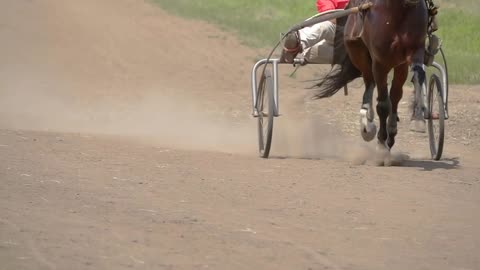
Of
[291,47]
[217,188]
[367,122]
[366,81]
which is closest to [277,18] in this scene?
[291,47]

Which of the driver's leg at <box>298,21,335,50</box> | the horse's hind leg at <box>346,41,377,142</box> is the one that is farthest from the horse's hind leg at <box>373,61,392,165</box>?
the driver's leg at <box>298,21,335,50</box>

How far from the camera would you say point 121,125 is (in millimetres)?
13672

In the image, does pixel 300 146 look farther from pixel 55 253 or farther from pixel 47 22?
pixel 47 22

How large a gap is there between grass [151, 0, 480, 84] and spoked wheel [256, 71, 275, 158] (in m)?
8.94

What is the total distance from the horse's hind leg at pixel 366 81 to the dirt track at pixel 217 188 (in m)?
0.33

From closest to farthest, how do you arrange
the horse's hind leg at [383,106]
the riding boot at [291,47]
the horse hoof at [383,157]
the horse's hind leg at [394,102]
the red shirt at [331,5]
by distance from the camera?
1. the horse's hind leg at [383,106]
2. the horse hoof at [383,157]
3. the horse's hind leg at [394,102]
4. the riding boot at [291,47]
5. the red shirt at [331,5]

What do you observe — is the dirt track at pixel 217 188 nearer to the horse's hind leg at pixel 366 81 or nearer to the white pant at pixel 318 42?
the horse's hind leg at pixel 366 81

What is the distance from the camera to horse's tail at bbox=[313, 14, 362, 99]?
10.6 meters

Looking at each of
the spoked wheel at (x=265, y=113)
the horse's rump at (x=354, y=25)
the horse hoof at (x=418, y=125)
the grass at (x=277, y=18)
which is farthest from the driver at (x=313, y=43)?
the grass at (x=277, y=18)

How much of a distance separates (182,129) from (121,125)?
3.23 feet

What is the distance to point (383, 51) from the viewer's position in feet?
30.1

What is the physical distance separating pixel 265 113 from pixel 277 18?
14711 millimetres

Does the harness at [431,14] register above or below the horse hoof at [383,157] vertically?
above

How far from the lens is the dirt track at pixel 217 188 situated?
18.4 feet
